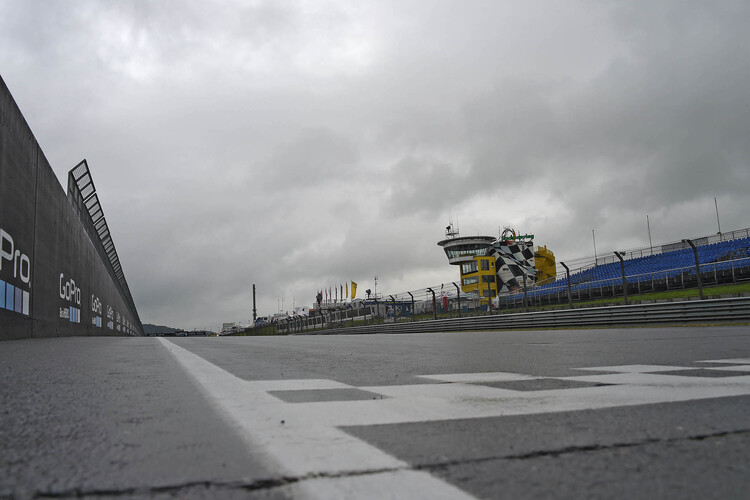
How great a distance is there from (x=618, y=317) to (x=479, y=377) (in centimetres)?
1501

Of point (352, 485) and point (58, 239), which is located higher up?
point (58, 239)

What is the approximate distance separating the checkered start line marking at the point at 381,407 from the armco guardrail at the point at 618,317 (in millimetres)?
11844

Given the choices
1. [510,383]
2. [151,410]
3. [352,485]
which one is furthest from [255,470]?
[510,383]

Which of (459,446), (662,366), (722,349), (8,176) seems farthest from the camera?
(8,176)

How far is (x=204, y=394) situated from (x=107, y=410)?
59cm

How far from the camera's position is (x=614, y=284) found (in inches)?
922

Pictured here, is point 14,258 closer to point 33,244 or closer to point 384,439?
point 33,244

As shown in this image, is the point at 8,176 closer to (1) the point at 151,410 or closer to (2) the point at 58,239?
(2) the point at 58,239

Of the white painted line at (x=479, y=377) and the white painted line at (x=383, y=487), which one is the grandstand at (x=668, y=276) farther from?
the white painted line at (x=383, y=487)

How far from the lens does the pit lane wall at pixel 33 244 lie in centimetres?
1116

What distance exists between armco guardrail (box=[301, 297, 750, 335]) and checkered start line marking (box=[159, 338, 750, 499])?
1184 centimetres

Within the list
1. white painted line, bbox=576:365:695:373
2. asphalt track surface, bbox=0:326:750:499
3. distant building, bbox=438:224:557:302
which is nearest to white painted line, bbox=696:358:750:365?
white painted line, bbox=576:365:695:373

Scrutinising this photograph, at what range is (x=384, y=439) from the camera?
1765mm

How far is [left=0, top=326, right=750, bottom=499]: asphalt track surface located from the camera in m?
1.32
